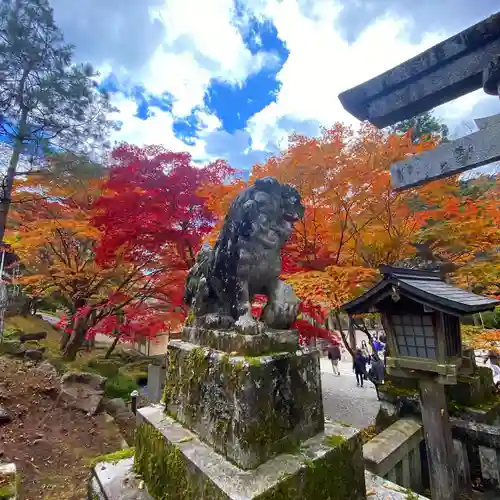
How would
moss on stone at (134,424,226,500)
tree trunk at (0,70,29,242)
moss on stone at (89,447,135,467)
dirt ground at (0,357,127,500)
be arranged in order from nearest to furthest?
moss on stone at (134,424,226,500) < moss on stone at (89,447,135,467) < dirt ground at (0,357,127,500) < tree trunk at (0,70,29,242)

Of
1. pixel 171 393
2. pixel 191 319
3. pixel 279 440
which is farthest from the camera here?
pixel 191 319

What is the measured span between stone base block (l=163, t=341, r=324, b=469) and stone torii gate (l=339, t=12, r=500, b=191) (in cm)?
181

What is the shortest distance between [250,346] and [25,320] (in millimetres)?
20583

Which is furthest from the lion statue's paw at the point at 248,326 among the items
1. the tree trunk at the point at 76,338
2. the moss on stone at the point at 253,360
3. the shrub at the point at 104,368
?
the shrub at the point at 104,368

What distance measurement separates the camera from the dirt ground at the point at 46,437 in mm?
4965

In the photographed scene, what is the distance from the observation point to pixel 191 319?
278cm

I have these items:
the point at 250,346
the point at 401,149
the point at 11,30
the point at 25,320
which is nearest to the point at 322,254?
the point at 401,149

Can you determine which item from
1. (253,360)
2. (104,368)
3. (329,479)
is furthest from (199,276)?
(104,368)

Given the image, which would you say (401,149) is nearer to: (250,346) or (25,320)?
(250,346)

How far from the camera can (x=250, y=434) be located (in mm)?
1767

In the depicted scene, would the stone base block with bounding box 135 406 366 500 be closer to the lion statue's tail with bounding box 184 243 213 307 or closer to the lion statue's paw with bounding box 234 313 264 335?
the lion statue's paw with bounding box 234 313 264 335

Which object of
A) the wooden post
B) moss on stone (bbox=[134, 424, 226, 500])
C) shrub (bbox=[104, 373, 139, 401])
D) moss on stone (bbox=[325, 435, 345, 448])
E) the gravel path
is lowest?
the gravel path

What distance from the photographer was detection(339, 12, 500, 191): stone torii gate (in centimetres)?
218

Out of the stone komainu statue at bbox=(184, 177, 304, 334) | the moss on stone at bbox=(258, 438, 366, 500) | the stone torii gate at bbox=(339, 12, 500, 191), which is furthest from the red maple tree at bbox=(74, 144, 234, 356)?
the moss on stone at bbox=(258, 438, 366, 500)
